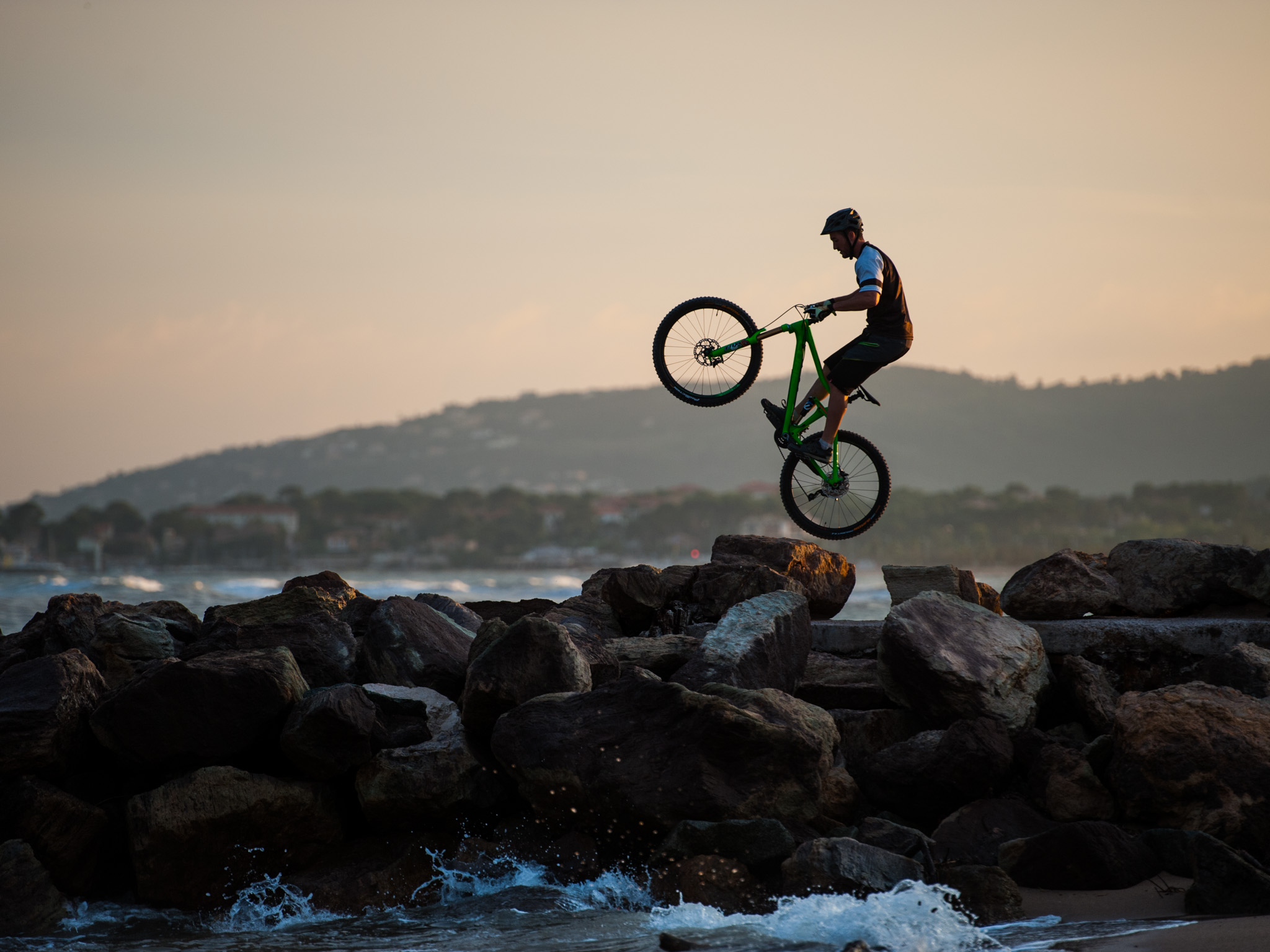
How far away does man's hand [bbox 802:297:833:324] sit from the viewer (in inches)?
383

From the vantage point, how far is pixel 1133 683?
9594 millimetres

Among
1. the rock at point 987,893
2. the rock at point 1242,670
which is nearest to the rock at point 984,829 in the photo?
the rock at point 987,893

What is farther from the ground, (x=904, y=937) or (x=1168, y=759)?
(x=1168, y=759)

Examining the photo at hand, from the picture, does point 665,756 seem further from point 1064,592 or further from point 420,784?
point 1064,592

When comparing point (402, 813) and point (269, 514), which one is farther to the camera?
point (269, 514)

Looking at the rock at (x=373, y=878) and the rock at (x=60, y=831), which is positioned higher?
the rock at (x=60, y=831)

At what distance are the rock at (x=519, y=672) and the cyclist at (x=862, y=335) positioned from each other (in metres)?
3.08

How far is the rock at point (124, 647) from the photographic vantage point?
32.0 feet

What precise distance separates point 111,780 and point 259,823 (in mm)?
1462

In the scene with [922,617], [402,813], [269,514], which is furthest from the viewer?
[269,514]

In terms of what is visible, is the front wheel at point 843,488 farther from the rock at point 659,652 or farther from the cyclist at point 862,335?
the rock at point 659,652

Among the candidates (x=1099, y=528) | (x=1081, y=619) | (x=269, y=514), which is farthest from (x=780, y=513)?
(x=1081, y=619)

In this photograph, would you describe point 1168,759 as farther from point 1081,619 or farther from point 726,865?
point 726,865

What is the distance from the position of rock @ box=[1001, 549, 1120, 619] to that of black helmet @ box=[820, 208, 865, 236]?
3.44m
